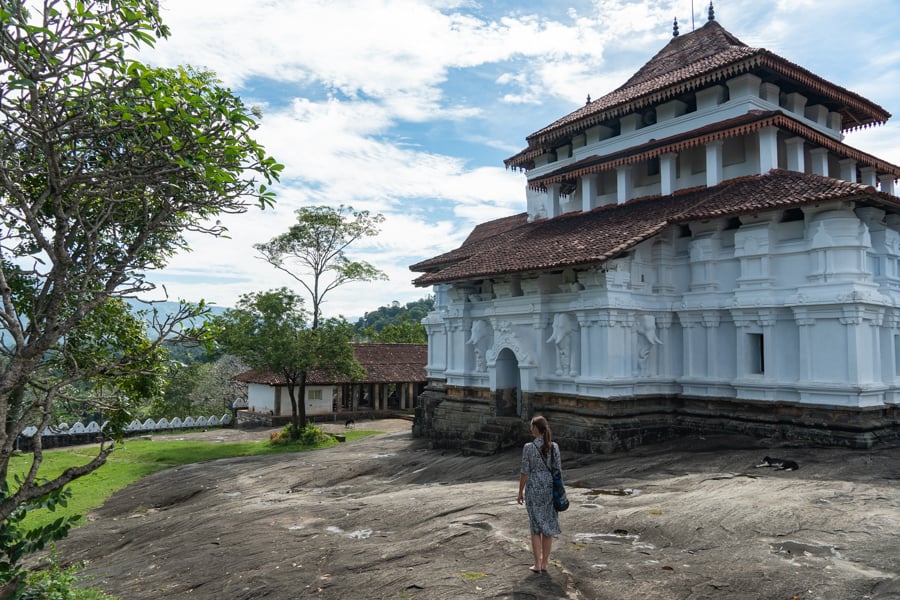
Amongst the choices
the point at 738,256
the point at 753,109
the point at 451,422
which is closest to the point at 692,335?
the point at 738,256

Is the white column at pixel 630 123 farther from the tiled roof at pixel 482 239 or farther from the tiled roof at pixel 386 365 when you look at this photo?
the tiled roof at pixel 386 365

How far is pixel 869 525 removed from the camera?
27.9 ft

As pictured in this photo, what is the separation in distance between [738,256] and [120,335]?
1424 cm

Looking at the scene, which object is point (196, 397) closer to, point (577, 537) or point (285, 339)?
point (285, 339)

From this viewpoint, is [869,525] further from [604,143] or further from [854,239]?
[604,143]

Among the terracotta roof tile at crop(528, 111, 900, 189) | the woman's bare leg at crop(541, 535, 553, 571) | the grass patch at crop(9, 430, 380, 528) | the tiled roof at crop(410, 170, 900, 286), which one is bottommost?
the grass patch at crop(9, 430, 380, 528)

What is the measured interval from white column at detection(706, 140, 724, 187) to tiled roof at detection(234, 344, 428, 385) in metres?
25.0

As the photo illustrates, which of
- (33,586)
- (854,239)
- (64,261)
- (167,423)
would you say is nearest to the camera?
(64,261)

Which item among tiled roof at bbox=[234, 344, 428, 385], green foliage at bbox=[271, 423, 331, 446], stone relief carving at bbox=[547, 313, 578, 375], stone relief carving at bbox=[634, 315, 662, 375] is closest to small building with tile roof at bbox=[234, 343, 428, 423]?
tiled roof at bbox=[234, 344, 428, 385]

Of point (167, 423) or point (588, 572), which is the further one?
point (167, 423)

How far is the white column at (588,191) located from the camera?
21.0 meters

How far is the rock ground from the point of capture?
719 cm

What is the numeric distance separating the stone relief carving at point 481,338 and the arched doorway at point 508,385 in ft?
3.31

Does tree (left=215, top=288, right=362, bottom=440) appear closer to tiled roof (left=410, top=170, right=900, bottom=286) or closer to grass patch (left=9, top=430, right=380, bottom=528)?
grass patch (left=9, top=430, right=380, bottom=528)
